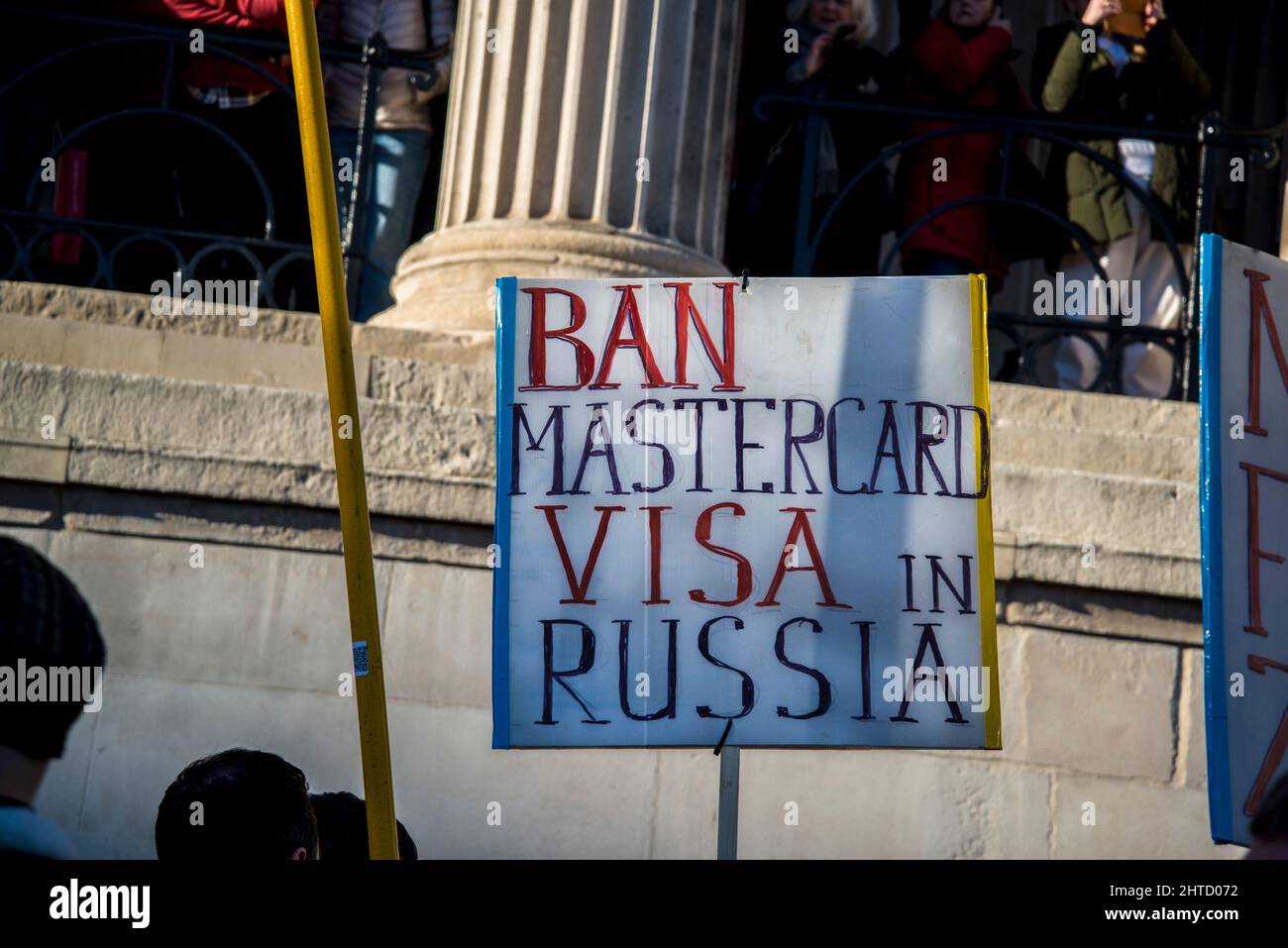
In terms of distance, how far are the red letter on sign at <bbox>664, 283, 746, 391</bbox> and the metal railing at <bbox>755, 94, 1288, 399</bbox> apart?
2.27 m

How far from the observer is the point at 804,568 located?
4293mm

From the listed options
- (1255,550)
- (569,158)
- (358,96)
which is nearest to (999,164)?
(569,158)

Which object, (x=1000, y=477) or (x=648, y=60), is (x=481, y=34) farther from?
(x=1000, y=477)

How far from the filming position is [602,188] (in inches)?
256

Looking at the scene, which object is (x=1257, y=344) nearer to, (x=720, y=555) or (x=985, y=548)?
(x=985, y=548)

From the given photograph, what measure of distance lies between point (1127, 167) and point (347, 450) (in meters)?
4.62

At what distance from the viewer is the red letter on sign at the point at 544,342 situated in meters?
4.41

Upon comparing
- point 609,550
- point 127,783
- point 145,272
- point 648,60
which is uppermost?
point 648,60

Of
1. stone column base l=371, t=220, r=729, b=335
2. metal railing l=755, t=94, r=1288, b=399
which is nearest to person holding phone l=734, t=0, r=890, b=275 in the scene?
metal railing l=755, t=94, r=1288, b=399

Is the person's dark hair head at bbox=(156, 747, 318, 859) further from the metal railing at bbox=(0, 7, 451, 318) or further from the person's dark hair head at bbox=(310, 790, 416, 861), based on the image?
the metal railing at bbox=(0, 7, 451, 318)

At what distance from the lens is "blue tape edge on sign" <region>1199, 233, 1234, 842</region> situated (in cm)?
395

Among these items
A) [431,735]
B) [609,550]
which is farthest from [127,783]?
[609,550]

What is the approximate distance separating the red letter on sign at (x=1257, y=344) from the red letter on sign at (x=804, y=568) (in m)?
1.03
